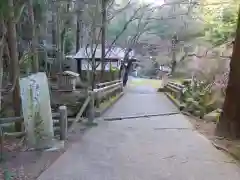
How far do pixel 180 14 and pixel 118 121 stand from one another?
1265 centimetres

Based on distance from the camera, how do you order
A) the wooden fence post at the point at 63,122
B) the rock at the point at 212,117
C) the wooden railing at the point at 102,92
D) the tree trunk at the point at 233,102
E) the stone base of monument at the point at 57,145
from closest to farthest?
the stone base of monument at the point at 57,145 < the wooden fence post at the point at 63,122 < the tree trunk at the point at 233,102 < the rock at the point at 212,117 < the wooden railing at the point at 102,92

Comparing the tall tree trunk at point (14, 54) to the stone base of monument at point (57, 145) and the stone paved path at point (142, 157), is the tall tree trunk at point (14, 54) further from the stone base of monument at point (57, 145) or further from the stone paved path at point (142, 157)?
the stone paved path at point (142, 157)

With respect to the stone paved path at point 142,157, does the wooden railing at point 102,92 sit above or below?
above

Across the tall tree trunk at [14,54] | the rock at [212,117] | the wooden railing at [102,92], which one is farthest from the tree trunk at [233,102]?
the tall tree trunk at [14,54]

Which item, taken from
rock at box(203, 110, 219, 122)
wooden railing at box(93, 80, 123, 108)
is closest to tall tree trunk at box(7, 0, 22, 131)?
wooden railing at box(93, 80, 123, 108)

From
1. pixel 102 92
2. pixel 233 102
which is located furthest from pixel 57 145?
pixel 102 92

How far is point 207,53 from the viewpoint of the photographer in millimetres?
11758

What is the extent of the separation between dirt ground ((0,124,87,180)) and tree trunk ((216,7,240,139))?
A: 3.49 m

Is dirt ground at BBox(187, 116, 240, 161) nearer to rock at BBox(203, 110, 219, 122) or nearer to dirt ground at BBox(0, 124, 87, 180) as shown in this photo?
rock at BBox(203, 110, 219, 122)

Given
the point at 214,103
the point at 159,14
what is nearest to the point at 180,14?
the point at 159,14

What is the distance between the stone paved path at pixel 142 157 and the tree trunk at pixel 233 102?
0.70m

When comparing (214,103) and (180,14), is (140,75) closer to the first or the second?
(180,14)

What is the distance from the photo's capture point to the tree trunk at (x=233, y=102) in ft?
19.6

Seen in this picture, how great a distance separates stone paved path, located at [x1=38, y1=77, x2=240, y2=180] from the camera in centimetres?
404
